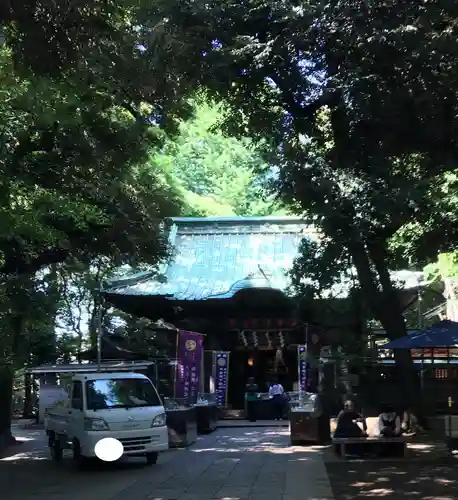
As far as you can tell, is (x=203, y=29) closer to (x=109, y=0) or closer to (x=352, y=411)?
(x=109, y=0)

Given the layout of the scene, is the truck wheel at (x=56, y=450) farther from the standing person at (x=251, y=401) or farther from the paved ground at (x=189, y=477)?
the standing person at (x=251, y=401)

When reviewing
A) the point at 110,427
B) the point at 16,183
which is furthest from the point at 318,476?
the point at 16,183

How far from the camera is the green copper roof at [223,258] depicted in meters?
23.4

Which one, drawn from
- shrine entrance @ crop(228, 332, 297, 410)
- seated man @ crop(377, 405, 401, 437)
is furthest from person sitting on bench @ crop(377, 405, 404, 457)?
shrine entrance @ crop(228, 332, 297, 410)

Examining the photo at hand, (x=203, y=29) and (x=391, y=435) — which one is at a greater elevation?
(x=203, y=29)

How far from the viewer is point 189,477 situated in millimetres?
11930

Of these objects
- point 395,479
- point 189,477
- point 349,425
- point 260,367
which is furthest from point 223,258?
point 395,479

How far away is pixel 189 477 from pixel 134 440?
1524mm

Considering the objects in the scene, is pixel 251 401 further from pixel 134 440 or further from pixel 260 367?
pixel 134 440

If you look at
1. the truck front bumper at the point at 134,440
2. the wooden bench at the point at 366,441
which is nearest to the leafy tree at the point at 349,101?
the wooden bench at the point at 366,441

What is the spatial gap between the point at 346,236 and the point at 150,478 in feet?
18.6

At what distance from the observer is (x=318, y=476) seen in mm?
11789

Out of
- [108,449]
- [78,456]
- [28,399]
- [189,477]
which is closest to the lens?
[189,477]

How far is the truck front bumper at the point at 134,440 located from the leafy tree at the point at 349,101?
511 cm
